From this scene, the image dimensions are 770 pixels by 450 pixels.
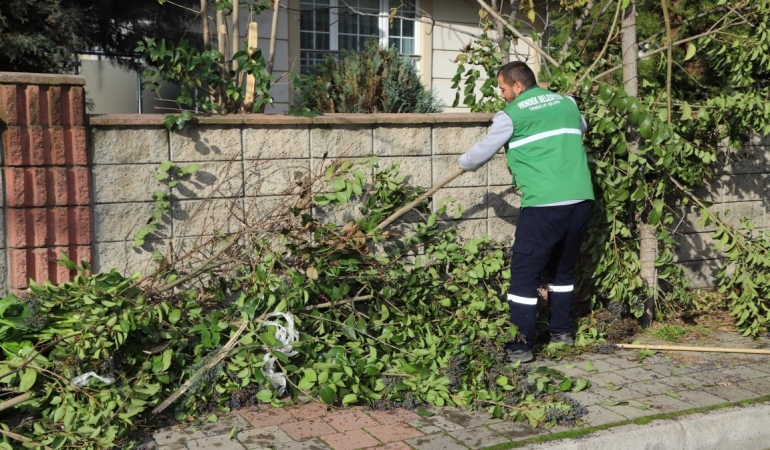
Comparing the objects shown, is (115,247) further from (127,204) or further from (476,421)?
(476,421)

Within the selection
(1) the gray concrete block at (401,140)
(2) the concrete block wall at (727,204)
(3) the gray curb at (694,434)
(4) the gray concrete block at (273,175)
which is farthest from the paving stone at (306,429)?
(2) the concrete block wall at (727,204)

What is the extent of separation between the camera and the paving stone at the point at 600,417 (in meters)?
4.58

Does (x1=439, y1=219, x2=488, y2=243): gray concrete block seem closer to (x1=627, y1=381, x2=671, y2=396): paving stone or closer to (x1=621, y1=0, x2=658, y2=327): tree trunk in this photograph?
(x1=621, y1=0, x2=658, y2=327): tree trunk

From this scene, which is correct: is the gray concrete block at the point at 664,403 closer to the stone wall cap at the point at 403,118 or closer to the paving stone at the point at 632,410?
the paving stone at the point at 632,410

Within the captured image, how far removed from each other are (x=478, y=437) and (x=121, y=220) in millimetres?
2650

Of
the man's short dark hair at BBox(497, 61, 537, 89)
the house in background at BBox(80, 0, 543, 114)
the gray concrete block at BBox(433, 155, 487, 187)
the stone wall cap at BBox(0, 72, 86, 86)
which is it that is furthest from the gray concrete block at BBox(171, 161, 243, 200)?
the house in background at BBox(80, 0, 543, 114)

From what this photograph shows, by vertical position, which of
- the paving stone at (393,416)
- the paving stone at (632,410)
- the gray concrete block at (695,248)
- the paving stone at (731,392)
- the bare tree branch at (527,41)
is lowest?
the paving stone at (393,416)

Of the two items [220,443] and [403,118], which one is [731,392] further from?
[220,443]

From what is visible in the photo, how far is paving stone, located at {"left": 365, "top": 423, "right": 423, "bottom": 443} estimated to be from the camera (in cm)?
432

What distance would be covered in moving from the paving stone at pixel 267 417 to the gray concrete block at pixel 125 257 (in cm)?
131

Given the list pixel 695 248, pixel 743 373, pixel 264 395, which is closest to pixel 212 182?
pixel 264 395

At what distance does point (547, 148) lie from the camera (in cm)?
551

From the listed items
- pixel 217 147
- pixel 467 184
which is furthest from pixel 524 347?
pixel 217 147

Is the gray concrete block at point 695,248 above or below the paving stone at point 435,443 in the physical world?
above
